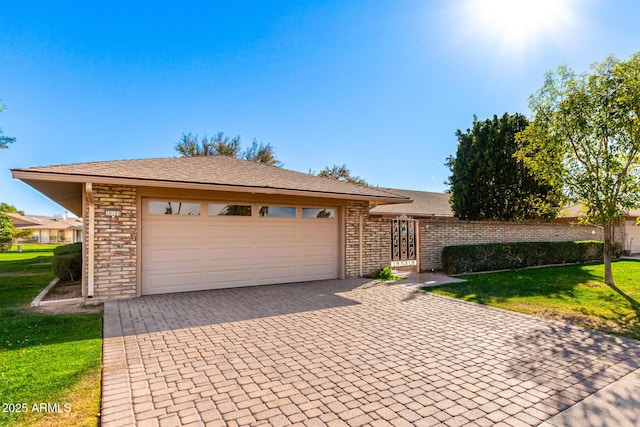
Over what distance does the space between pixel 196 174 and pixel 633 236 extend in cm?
2459

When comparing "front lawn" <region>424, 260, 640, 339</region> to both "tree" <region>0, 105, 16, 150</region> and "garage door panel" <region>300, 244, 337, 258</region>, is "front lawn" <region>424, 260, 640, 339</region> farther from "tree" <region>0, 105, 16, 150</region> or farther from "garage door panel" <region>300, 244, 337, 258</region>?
"tree" <region>0, 105, 16, 150</region>

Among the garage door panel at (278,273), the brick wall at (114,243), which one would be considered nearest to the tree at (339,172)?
the garage door panel at (278,273)

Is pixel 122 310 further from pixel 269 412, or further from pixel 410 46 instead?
pixel 410 46

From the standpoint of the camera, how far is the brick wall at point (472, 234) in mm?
11820

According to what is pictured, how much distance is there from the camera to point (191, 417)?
279 centimetres

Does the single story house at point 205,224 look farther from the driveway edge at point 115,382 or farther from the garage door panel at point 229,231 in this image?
the driveway edge at point 115,382

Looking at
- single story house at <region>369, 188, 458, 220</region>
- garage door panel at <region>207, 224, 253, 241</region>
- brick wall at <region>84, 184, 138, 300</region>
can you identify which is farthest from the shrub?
single story house at <region>369, 188, 458, 220</region>

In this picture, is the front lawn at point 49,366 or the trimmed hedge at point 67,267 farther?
the trimmed hedge at point 67,267

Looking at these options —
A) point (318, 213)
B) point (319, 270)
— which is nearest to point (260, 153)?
point (318, 213)

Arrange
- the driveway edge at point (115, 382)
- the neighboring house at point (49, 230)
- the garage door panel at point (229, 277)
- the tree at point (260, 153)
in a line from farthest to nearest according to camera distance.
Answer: the neighboring house at point (49, 230) → the tree at point (260, 153) → the garage door panel at point (229, 277) → the driveway edge at point (115, 382)

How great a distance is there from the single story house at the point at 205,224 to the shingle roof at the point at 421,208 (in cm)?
838

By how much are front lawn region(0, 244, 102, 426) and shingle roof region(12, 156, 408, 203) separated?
2646 mm

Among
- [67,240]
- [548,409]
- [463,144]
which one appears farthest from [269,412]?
[67,240]

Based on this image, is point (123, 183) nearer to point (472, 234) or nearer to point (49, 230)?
point (472, 234)
